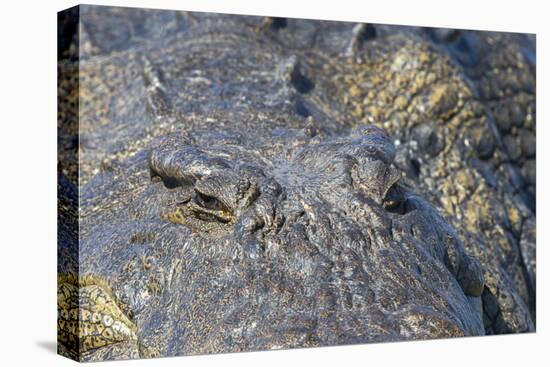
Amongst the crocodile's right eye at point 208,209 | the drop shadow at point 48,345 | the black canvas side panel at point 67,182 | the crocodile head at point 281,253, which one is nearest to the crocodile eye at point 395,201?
the crocodile head at point 281,253

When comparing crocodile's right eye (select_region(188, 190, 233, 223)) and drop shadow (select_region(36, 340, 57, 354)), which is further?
drop shadow (select_region(36, 340, 57, 354))

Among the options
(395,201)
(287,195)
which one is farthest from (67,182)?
(395,201)

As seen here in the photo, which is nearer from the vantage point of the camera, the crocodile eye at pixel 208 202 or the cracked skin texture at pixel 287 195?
the cracked skin texture at pixel 287 195

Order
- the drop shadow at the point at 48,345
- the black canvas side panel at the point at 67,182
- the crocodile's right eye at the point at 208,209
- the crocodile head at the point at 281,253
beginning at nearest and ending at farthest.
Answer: the crocodile head at the point at 281,253 < the crocodile's right eye at the point at 208,209 < the black canvas side panel at the point at 67,182 < the drop shadow at the point at 48,345

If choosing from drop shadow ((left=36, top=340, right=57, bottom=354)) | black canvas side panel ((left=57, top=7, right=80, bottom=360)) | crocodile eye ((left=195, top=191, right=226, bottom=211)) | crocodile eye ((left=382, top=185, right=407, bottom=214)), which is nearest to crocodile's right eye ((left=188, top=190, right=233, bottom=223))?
crocodile eye ((left=195, top=191, right=226, bottom=211))

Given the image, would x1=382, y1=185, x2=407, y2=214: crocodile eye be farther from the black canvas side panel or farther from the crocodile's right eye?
the black canvas side panel

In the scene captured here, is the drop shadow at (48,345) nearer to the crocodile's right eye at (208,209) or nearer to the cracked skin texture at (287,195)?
the cracked skin texture at (287,195)
